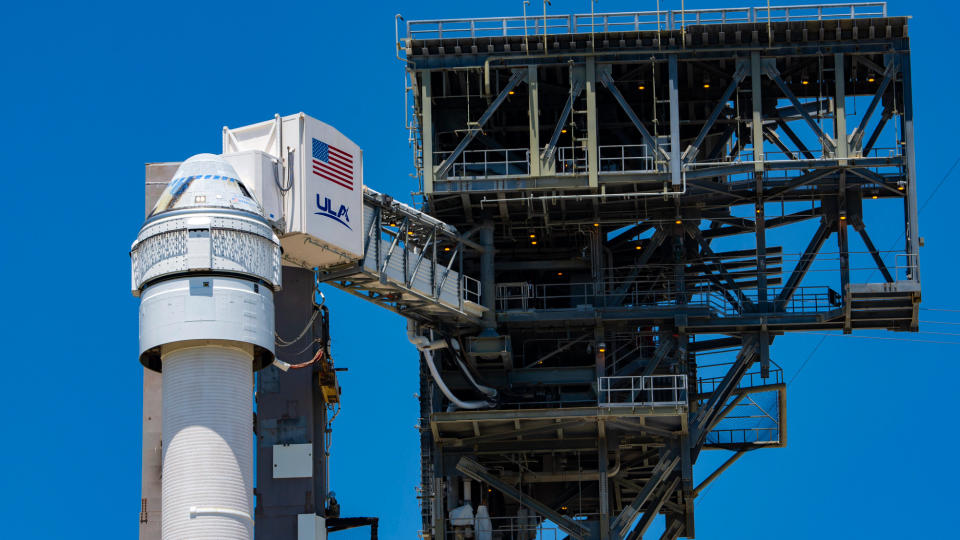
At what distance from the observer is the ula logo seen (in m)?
66.0

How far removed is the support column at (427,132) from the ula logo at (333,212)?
1173 centimetres

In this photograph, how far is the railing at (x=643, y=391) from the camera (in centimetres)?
7938

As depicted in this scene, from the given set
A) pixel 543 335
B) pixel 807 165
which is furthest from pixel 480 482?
pixel 807 165

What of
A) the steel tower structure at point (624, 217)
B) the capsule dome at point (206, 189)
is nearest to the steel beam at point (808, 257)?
the steel tower structure at point (624, 217)

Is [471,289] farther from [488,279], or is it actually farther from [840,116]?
[840,116]

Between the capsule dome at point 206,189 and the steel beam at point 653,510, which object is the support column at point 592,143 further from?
the capsule dome at point 206,189

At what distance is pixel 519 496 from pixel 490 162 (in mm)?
12135

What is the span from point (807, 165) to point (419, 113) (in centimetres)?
1409

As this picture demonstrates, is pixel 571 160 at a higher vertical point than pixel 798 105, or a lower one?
lower

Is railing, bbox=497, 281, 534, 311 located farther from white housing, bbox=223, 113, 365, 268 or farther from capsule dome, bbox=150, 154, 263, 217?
capsule dome, bbox=150, 154, 263, 217

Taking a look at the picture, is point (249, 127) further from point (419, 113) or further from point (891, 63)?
point (891, 63)

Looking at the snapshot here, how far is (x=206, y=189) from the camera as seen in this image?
61625 millimetres

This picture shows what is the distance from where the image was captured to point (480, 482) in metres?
83.1

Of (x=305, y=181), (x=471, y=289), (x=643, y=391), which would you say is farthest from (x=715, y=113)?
(x=305, y=181)
